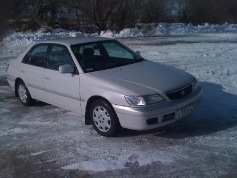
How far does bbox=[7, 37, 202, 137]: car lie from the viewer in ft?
15.9

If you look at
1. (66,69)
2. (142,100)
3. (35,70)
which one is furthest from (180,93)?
(35,70)

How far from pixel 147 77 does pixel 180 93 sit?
1.89 feet

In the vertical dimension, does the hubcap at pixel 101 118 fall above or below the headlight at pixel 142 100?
below

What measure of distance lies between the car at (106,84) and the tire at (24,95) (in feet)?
0.07

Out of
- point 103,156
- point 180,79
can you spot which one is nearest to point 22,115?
point 103,156

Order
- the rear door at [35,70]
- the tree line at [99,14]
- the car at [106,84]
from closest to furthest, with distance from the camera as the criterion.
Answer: the car at [106,84] < the rear door at [35,70] < the tree line at [99,14]

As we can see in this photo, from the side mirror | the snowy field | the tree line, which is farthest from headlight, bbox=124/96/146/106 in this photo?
the tree line

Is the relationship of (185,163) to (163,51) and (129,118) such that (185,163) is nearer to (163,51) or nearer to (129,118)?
(129,118)

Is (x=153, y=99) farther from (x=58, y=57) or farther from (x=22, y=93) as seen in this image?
(x=22, y=93)

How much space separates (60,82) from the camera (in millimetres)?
5871

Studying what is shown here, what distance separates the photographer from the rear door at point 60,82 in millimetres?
5637

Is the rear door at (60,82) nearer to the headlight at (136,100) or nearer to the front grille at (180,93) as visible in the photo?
the headlight at (136,100)

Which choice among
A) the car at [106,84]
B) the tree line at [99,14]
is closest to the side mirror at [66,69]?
the car at [106,84]

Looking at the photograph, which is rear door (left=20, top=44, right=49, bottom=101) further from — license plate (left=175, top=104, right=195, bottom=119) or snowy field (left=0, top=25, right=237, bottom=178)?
license plate (left=175, top=104, right=195, bottom=119)
